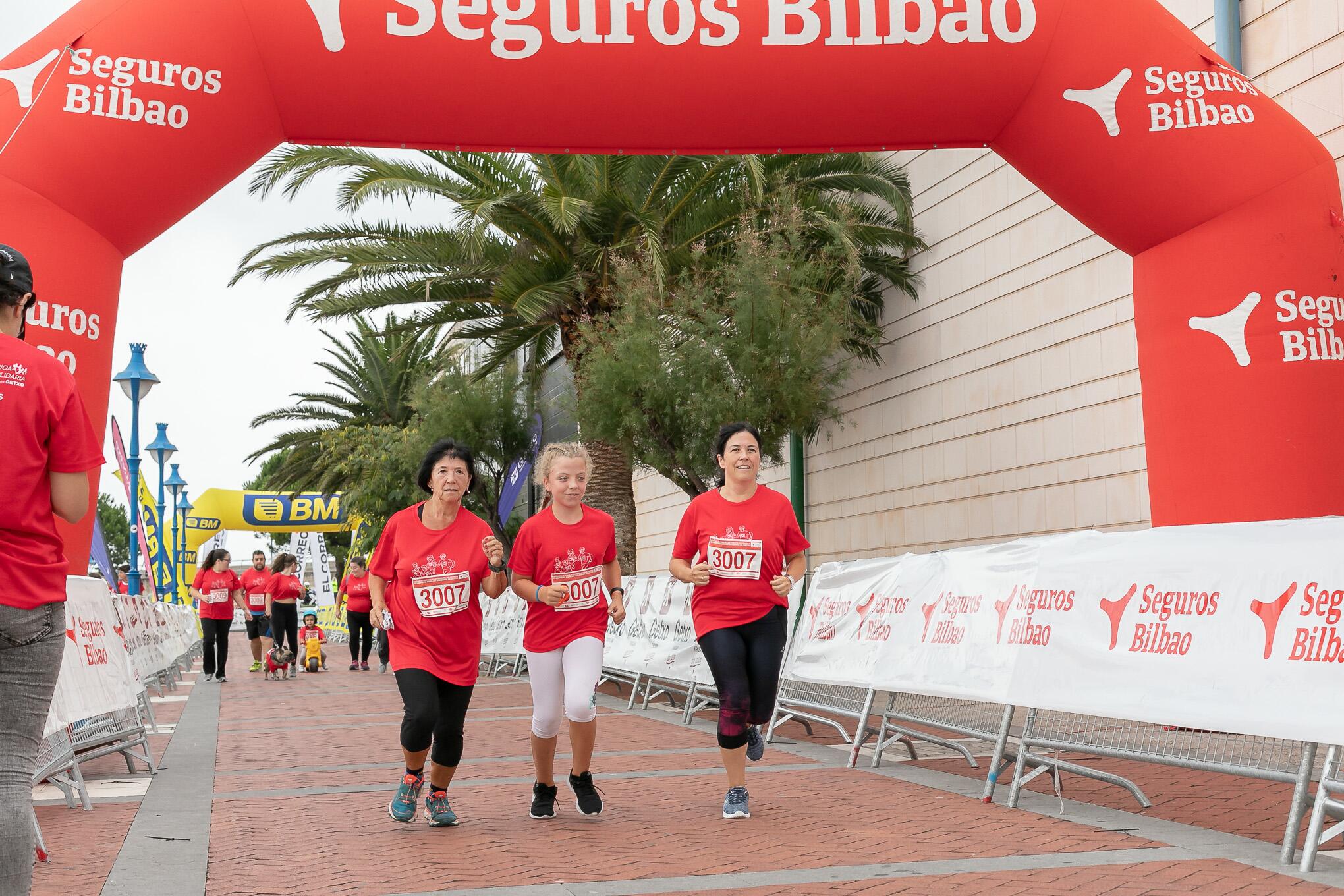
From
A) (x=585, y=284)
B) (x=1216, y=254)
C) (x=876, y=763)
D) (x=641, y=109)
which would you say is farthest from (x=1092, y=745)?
(x=585, y=284)

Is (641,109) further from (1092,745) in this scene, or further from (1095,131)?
(1092,745)

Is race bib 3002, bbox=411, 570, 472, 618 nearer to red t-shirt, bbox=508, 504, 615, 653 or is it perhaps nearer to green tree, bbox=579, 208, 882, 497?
red t-shirt, bbox=508, 504, 615, 653

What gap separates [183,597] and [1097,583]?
47841 mm

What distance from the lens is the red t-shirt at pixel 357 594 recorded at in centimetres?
2081

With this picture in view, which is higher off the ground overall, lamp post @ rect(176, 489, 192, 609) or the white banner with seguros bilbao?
lamp post @ rect(176, 489, 192, 609)

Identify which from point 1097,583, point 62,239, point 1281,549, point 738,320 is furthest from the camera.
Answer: point 738,320

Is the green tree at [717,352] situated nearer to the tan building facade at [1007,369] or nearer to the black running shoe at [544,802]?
the tan building facade at [1007,369]

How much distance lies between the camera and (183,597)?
49812 mm

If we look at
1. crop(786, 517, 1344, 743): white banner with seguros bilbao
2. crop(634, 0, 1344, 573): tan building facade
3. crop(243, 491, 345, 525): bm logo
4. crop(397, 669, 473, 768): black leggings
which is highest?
crop(243, 491, 345, 525): bm logo

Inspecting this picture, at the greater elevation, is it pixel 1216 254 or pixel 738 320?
pixel 738 320

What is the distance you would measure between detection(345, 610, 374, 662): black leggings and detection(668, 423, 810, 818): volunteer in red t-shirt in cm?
1586

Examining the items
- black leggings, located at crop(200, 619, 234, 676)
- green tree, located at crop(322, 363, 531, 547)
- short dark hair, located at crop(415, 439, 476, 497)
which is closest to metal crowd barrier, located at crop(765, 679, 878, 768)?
short dark hair, located at crop(415, 439, 476, 497)

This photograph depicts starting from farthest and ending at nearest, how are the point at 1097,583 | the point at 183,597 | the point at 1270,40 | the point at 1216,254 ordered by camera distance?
the point at 183,597, the point at 1270,40, the point at 1216,254, the point at 1097,583

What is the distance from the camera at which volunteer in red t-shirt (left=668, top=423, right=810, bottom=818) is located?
22.4 feet
